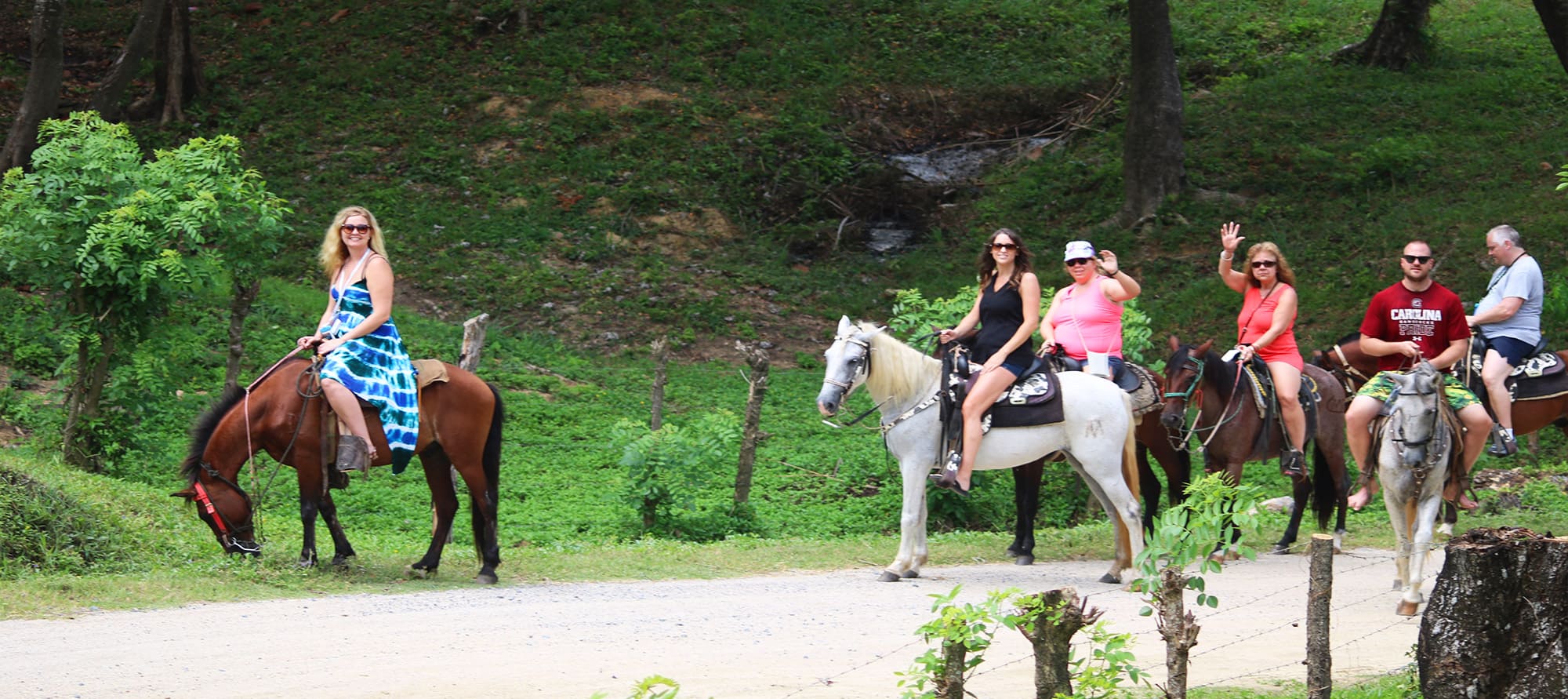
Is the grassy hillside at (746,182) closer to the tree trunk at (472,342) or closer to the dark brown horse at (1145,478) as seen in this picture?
the tree trunk at (472,342)

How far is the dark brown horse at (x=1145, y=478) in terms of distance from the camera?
35.5 ft

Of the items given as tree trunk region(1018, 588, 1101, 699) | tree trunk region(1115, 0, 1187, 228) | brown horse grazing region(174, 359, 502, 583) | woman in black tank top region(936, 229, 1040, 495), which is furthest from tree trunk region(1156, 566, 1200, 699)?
tree trunk region(1115, 0, 1187, 228)

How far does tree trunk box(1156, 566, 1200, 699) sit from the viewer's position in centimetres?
519

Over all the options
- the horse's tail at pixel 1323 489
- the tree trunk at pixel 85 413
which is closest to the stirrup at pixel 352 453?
the tree trunk at pixel 85 413

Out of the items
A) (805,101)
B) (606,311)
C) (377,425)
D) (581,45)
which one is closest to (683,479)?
(377,425)

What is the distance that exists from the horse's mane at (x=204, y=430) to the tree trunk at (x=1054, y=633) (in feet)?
19.8

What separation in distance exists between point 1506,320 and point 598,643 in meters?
7.42

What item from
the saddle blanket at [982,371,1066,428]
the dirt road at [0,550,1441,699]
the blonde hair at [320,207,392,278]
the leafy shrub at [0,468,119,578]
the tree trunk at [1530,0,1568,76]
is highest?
the tree trunk at [1530,0,1568,76]

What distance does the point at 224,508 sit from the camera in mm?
9047

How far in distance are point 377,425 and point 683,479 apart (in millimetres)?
3789

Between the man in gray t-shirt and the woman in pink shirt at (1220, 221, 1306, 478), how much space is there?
→ 1.31 metres

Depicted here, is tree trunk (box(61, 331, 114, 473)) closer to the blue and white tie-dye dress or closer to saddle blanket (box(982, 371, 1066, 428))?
the blue and white tie-dye dress

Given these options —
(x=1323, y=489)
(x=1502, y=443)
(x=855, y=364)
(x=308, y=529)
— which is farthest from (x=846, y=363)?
(x=1502, y=443)

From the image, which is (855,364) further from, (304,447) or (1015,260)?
(304,447)
